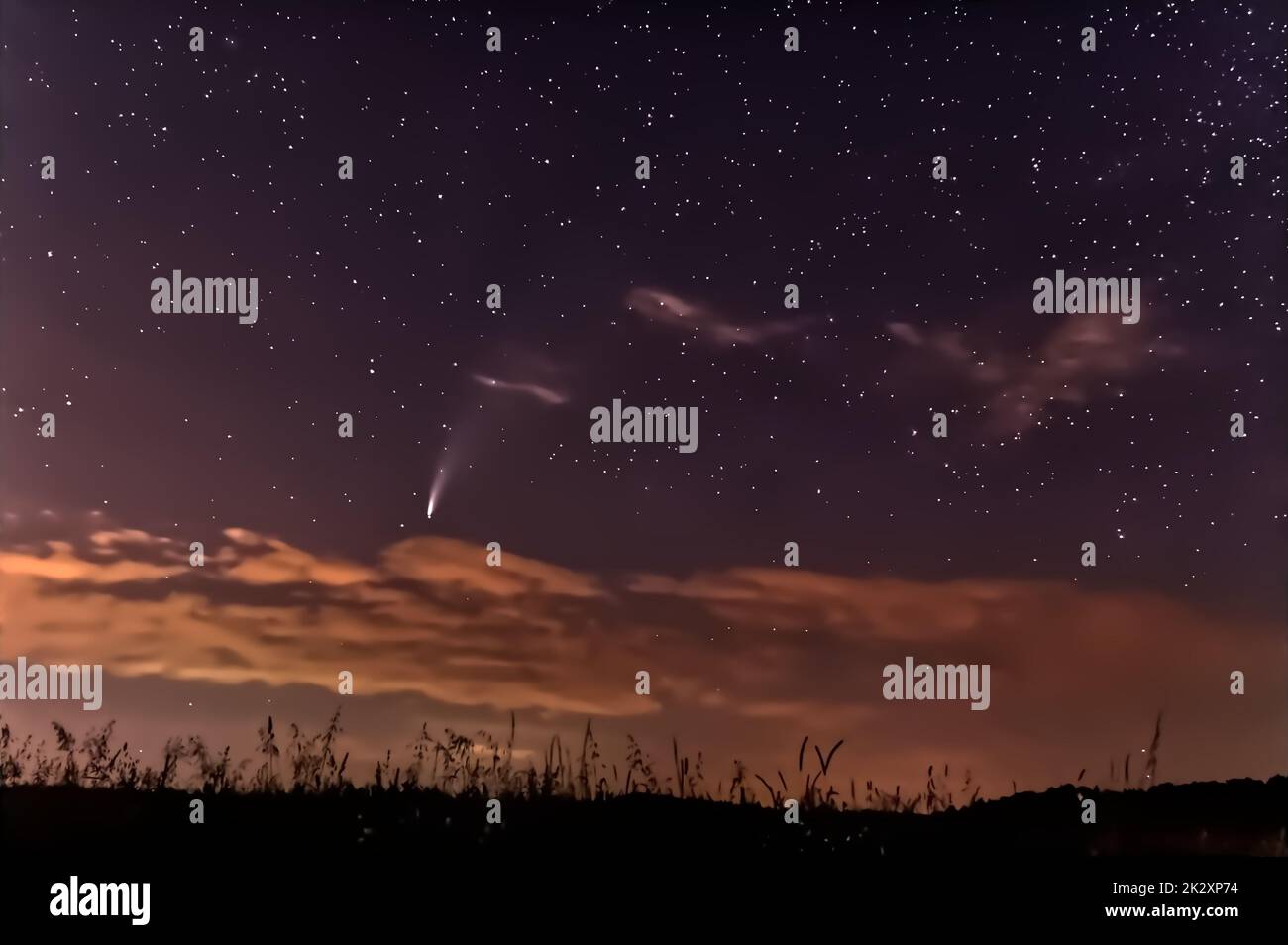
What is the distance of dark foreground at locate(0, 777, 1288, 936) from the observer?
5676 mm

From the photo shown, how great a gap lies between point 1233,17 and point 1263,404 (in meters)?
2.59

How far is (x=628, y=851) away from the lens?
5711 mm
